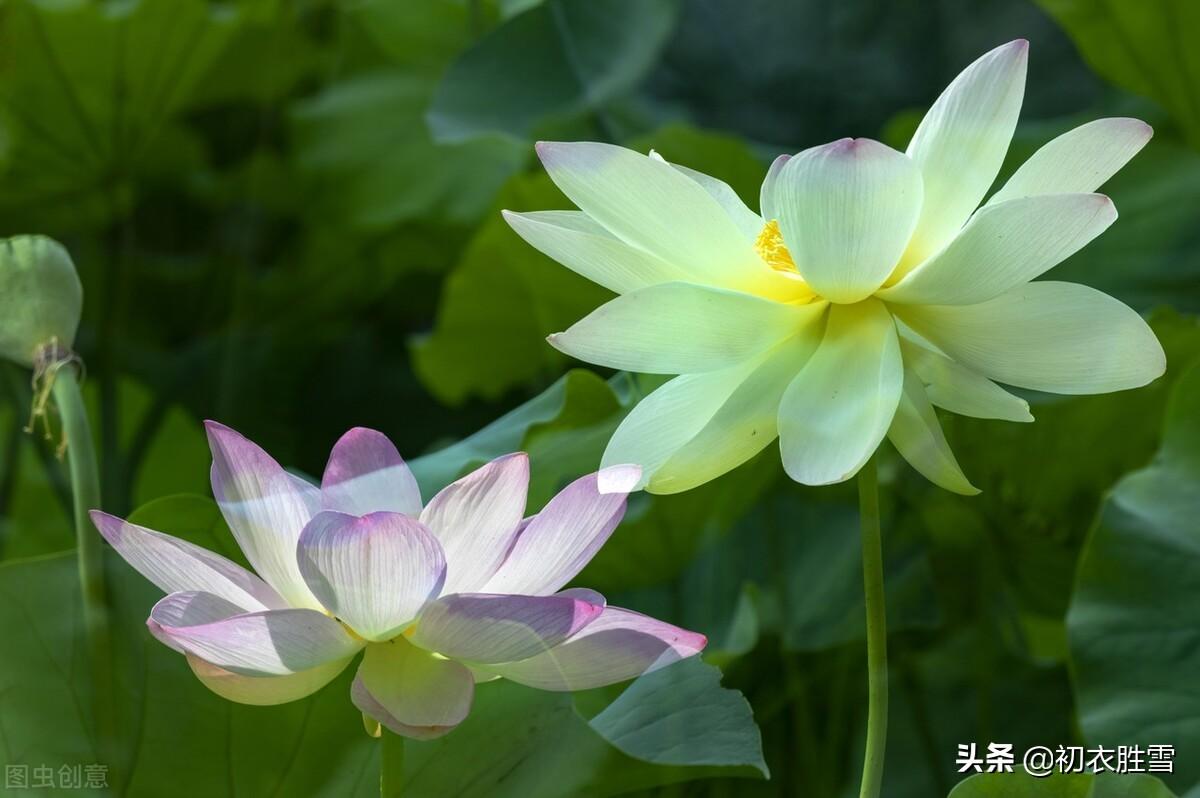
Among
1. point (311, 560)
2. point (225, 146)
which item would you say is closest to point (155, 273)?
point (225, 146)

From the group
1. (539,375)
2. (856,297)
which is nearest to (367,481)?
(856,297)

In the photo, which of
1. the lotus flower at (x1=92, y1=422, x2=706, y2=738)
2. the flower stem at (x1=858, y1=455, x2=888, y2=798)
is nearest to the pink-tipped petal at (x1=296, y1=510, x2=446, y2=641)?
the lotus flower at (x1=92, y1=422, x2=706, y2=738)

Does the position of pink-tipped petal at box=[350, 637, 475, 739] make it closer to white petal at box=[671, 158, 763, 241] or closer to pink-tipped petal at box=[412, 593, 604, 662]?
pink-tipped petal at box=[412, 593, 604, 662]

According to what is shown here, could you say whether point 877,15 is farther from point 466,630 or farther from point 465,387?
point 466,630

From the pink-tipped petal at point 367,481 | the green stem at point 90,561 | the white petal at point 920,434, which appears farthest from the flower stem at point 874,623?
the green stem at point 90,561

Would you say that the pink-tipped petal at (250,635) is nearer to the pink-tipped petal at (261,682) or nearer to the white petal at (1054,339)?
the pink-tipped petal at (261,682)

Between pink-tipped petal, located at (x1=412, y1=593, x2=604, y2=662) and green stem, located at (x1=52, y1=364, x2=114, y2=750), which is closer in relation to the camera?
pink-tipped petal, located at (x1=412, y1=593, x2=604, y2=662)

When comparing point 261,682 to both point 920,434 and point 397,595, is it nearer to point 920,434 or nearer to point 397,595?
point 397,595
